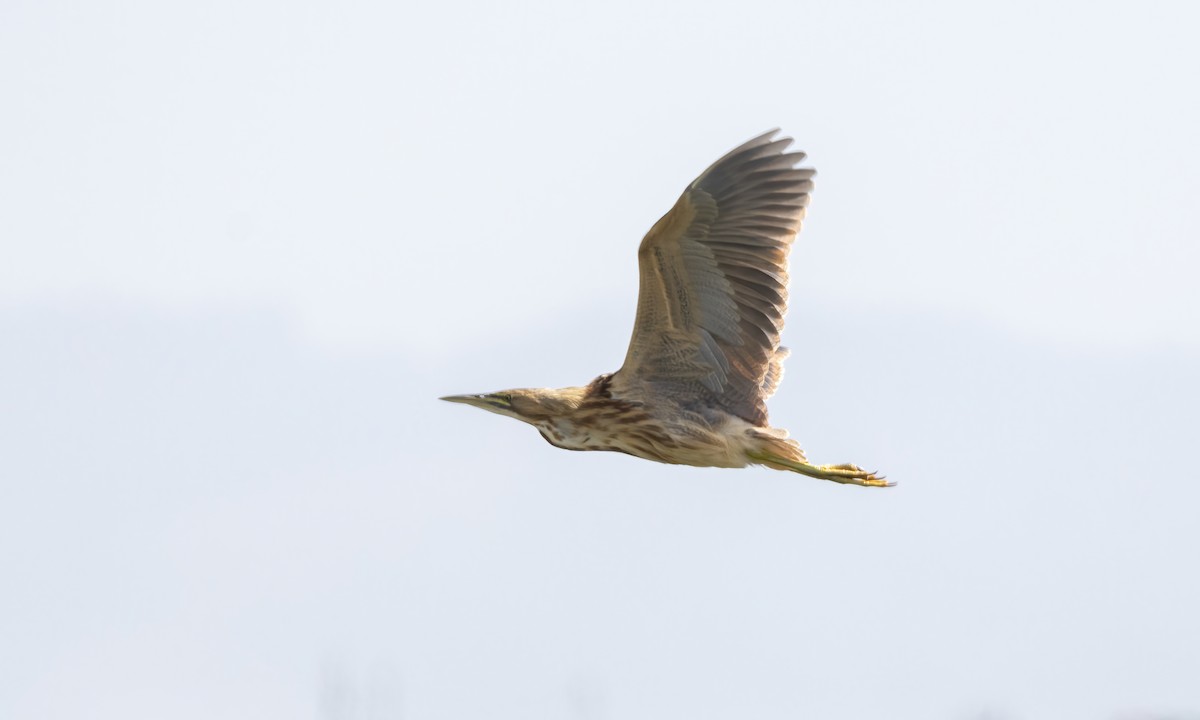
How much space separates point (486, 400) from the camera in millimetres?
16203

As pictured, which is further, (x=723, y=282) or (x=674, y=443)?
(x=674, y=443)

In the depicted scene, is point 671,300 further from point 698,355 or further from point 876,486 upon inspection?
point 876,486

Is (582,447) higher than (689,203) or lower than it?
lower

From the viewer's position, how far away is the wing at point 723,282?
15531 millimetres

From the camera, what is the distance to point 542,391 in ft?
52.5

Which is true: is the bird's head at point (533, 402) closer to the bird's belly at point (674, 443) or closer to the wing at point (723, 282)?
the bird's belly at point (674, 443)

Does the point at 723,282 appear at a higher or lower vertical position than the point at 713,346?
higher

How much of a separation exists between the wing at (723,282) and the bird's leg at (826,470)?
0.70 feet

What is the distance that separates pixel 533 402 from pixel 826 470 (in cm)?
164

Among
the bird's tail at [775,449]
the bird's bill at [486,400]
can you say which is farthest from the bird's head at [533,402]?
the bird's tail at [775,449]

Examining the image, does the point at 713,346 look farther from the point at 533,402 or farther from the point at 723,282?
the point at 533,402

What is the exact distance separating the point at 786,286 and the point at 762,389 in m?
0.68

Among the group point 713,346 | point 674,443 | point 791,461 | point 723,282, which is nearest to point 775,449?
point 791,461

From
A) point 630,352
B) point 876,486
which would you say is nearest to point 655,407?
point 630,352
